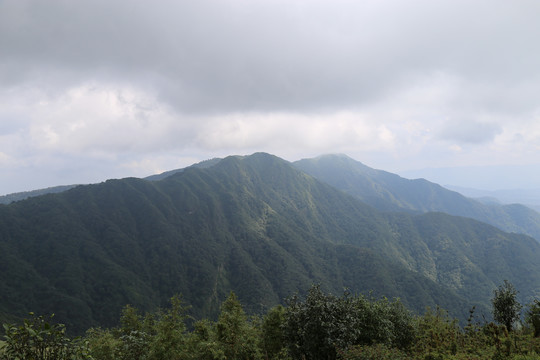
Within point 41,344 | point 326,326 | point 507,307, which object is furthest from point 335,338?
point 507,307

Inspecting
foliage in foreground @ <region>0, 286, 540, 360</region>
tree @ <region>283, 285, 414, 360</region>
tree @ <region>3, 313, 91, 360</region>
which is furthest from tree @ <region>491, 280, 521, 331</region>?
tree @ <region>3, 313, 91, 360</region>

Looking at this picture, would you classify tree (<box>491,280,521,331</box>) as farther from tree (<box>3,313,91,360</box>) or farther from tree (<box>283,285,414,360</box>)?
tree (<box>3,313,91,360</box>)

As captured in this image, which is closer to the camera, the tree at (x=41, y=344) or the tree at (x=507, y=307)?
the tree at (x=41, y=344)

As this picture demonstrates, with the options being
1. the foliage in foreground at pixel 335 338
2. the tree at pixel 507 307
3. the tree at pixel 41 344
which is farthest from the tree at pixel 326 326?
the tree at pixel 41 344

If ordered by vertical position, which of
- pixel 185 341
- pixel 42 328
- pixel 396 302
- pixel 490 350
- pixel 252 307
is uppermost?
pixel 42 328

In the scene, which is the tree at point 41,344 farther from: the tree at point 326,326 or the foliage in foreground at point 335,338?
the tree at point 326,326

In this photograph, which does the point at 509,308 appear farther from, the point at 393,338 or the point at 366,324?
the point at 366,324

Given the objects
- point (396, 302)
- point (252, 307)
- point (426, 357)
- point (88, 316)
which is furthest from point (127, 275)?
point (426, 357)

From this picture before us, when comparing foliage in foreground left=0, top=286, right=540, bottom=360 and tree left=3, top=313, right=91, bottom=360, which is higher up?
tree left=3, top=313, right=91, bottom=360

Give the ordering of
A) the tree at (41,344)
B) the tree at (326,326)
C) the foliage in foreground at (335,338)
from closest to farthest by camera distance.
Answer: the tree at (41,344)
the foliage in foreground at (335,338)
the tree at (326,326)

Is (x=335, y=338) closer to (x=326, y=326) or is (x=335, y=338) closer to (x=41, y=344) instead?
(x=326, y=326)

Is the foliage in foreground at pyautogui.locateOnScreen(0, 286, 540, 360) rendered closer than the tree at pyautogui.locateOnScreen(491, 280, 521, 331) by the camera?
Yes

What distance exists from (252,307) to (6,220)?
607 feet

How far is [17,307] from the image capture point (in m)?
147
